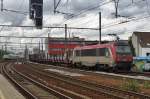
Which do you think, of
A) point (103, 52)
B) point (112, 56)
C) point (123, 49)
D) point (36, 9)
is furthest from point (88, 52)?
point (36, 9)

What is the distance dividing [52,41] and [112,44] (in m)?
83.5

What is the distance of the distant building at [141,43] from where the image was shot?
261 feet

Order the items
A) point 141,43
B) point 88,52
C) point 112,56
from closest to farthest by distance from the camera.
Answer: point 112,56, point 88,52, point 141,43

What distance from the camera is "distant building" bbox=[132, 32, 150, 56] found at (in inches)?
3128

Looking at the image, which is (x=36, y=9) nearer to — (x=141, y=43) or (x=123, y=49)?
(x=123, y=49)

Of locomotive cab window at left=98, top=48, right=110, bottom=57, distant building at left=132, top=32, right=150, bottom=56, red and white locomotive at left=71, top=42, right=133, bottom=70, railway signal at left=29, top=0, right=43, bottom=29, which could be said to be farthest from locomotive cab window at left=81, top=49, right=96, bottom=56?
distant building at left=132, top=32, right=150, bottom=56

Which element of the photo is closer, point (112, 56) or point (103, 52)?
point (112, 56)

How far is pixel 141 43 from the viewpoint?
81500mm

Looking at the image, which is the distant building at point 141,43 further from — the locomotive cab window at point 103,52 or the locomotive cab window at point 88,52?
the locomotive cab window at point 103,52

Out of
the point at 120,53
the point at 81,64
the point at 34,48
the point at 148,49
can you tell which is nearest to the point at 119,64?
the point at 120,53

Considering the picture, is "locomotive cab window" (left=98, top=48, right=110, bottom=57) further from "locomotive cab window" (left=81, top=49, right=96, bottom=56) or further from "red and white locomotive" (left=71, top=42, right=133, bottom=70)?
"locomotive cab window" (left=81, top=49, right=96, bottom=56)

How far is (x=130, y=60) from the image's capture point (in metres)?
39.2

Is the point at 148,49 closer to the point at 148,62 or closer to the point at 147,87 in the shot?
the point at 148,62

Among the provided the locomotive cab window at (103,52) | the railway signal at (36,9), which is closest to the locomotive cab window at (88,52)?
the locomotive cab window at (103,52)
